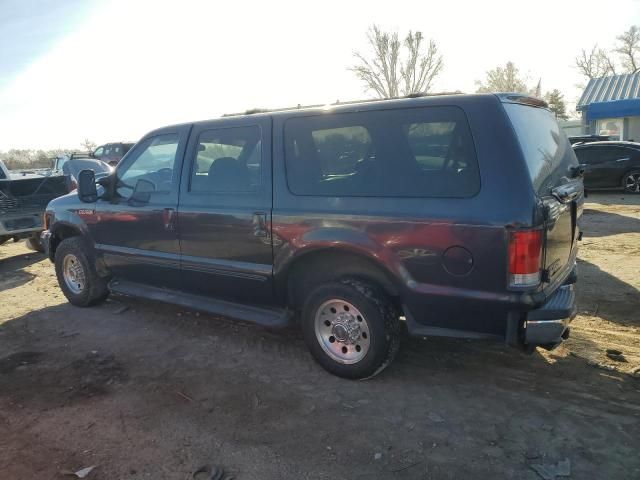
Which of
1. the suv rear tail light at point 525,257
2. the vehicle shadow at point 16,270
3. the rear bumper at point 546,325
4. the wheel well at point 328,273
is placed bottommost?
the vehicle shadow at point 16,270

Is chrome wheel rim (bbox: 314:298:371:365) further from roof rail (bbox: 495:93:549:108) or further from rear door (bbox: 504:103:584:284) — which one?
roof rail (bbox: 495:93:549:108)

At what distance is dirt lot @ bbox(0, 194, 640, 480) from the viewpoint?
2.78m

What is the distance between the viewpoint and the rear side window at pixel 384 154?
3062 mm

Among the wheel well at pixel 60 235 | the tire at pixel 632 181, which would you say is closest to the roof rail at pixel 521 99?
the wheel well at pixel 60 235

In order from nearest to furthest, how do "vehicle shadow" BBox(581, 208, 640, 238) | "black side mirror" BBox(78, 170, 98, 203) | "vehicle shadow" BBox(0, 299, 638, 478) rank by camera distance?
"vehicle shadow" BBox(0, 299, 638, 478) → "black side mirror" BBox(78, 170, 98, 203) → "vehicle shadow" BBox(581, 208, 640, 238)

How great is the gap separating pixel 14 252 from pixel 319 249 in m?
8.56

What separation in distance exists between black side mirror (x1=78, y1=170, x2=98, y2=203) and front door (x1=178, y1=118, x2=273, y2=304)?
1246 millimetres

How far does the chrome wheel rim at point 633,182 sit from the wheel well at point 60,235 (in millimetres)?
13395

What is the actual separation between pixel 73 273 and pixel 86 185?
129 cm

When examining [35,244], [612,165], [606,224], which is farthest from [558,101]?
[35,244]

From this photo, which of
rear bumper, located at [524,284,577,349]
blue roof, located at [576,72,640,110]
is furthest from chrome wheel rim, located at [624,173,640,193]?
blue roof, located at [576,72,640,110]

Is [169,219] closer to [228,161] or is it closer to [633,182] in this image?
[228,161]

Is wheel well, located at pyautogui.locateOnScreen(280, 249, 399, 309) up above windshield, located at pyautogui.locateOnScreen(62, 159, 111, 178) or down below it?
below

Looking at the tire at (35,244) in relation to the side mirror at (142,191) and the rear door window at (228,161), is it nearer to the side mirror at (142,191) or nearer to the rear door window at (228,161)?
the side mirror at (142,191)
